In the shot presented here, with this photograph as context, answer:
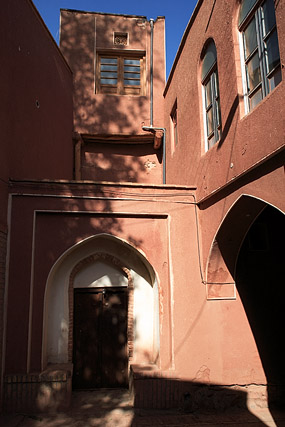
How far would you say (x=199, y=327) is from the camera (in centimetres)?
634

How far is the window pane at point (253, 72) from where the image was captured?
4914mm

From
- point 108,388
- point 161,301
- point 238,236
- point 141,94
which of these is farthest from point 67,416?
point 141,94

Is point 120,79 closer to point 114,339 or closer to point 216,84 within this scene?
point 216,84

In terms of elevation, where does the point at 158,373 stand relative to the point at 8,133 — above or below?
below

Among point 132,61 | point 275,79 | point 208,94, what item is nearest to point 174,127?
point 208,94

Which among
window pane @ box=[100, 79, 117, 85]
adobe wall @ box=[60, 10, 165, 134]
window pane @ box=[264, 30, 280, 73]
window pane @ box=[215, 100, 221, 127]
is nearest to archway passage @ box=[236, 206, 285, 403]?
window pane @ box=[215, 100, 221, 127]

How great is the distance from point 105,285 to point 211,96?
414 cm

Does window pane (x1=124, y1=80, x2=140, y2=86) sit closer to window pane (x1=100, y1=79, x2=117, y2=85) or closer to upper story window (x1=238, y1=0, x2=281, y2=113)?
window pane (x1=100, y1=79, x2=117, y2=85)

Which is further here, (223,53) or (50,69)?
(50,69)

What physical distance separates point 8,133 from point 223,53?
12.5 ft

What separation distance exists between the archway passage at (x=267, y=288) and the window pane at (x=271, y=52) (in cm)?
292

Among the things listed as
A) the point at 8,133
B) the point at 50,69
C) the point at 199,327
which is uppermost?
the point at 50,69

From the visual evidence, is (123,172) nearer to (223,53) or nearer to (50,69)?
(50,69)

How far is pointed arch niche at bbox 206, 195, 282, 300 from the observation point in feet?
19.4
